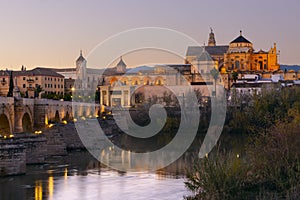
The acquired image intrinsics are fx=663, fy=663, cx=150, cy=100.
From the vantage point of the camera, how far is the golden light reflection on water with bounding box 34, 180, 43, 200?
1671 centimetres

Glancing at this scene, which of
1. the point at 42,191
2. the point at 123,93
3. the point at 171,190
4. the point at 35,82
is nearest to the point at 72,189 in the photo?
the point at 42,191

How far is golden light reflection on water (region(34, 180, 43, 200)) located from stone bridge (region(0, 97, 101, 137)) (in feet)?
17.7

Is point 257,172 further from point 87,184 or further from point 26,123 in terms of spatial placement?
point 26,123

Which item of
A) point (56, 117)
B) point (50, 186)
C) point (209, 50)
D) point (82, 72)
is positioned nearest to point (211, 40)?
point (209, 50)

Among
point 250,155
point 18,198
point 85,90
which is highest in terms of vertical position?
point 85,90

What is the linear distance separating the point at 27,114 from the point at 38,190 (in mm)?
9232

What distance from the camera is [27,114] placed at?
26422 mm

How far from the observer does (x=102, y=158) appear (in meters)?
26.1

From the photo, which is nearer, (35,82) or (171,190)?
(171,190)

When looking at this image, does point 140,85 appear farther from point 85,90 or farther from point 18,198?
point 18,198

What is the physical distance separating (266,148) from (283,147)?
44 cm

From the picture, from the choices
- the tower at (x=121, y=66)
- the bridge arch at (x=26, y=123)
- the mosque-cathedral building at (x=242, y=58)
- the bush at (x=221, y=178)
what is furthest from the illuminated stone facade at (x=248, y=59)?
the bush at (x=221, y=178)

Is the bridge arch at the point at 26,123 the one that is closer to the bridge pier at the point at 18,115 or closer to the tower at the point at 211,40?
the bridge pier at the point at 18,115

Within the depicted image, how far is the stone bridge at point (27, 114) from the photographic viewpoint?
24.1 metres
